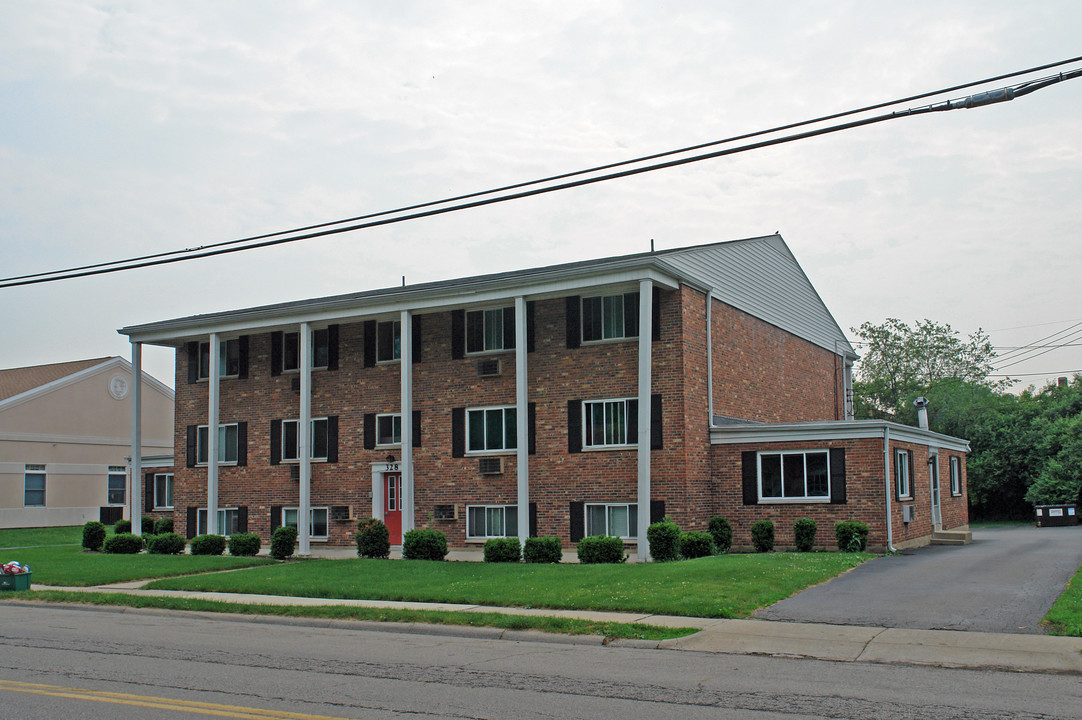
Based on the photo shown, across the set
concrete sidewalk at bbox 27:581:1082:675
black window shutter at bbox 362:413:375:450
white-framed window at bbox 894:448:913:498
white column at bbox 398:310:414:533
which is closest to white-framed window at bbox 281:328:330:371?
black window shutter at bbox 362:413:375:450

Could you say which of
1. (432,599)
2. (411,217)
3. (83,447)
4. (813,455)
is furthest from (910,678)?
(83,447)

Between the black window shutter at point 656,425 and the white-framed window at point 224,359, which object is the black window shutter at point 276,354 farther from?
the black window shutter at point 656,425

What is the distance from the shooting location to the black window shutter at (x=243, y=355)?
3080cm

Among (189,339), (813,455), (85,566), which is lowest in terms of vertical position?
(85,566)

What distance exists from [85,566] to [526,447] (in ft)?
35.7

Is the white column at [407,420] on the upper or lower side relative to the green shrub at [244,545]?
upper

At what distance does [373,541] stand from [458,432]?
13.4 feet

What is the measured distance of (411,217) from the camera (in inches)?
623

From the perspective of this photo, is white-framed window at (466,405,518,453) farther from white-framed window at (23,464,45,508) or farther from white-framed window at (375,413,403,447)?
white-framed window at (23,464,45,508)

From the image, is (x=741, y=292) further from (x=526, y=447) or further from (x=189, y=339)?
(x=189, y=339)

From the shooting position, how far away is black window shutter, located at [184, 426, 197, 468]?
104 ft

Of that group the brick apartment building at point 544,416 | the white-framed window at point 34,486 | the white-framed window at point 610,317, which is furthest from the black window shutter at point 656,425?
the white-framed window at point 34,486

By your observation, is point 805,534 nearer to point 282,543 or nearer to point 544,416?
point 544,416

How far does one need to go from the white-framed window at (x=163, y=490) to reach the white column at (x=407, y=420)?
1329 centimetres
